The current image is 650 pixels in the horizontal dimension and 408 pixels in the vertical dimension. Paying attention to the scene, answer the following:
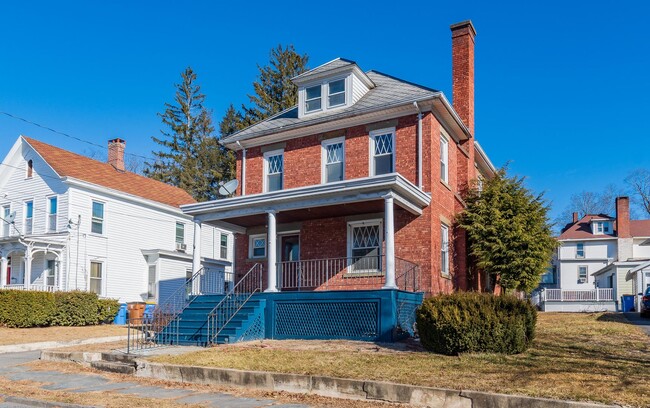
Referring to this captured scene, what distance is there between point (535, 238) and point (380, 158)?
5.87m

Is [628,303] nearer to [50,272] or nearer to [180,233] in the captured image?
[180,233]

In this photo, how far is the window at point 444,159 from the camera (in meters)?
19.7

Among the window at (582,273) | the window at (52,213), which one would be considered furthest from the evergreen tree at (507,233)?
the window at (582,273)

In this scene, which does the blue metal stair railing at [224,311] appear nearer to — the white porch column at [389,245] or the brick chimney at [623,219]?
the white porch column at [389,245]

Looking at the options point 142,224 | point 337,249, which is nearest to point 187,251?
point 142,224

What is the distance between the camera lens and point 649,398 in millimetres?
8445

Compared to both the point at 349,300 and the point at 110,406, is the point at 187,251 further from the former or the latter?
the point at 110,406

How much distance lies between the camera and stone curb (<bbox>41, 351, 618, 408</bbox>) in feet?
28.2

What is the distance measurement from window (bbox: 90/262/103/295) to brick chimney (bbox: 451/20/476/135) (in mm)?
18521

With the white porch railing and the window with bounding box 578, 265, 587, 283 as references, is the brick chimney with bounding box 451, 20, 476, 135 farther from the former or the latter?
the window with bounding box 578, 265, 587, 283

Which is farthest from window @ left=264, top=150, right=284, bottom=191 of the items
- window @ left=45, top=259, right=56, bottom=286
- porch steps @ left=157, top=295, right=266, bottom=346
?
window @ left=45, top=259, right=56, bottom=286

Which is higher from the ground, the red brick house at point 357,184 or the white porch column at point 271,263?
the red brick house at point 357,184

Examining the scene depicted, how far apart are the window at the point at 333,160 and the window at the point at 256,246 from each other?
323 centimetres

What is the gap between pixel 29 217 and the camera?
30391 mm
